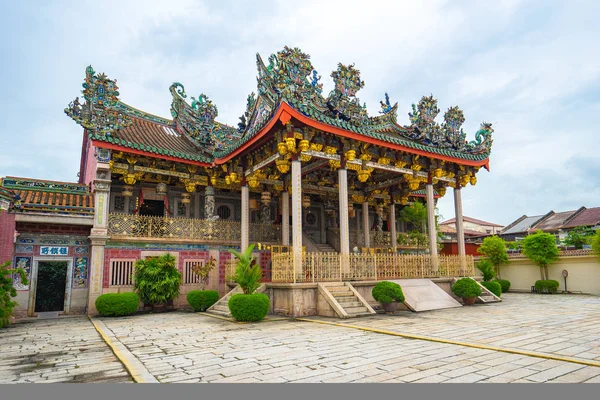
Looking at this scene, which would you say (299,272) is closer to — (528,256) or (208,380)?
(208,380)

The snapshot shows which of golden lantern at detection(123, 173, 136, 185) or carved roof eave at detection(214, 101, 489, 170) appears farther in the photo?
golden lantern at detection(123, 173, 136, 185)

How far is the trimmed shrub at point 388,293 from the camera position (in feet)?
40.8

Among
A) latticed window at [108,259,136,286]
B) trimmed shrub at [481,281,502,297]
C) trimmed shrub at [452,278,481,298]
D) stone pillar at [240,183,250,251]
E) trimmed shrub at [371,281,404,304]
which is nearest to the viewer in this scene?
trimmed shrub at [371,281,404,304]

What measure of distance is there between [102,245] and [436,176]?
13.5 meters

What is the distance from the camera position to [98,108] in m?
15.5

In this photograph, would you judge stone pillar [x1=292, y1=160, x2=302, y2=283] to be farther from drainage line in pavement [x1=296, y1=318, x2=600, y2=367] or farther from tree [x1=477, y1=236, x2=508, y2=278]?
tree [x1=477, y1=236, x2=508, y2=278]

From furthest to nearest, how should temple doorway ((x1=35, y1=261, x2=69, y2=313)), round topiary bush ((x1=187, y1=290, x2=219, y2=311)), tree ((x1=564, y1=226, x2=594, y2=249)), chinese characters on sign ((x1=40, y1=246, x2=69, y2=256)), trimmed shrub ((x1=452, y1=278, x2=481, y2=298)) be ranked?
1. tree ((x1=564, y1=226, x2=594, y2=249))
2. round topiary bush ((x1=187, y1=290, x2=219, y2=311))
3. temple doorway ((x1=35, y1=261, x2=69, y2=313))
4. chinese characters on sign ((x1=40, y1=246, x2=69, y2=256))
5. trimmed shrub ((x1=452, y1=278, x2=481, y2=298))

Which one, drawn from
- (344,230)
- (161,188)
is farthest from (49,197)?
(344,230)

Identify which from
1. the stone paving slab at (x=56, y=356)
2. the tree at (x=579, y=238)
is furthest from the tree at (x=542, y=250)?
the stone paving slab at (x=56, y=356)

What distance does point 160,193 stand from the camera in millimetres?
17531

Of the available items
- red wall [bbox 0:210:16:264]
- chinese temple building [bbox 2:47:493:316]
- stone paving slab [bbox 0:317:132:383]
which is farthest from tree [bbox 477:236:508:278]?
red wall [bbox 0:210:16:264]

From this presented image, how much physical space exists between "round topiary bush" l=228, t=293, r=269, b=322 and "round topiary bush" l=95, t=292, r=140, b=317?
190 inches

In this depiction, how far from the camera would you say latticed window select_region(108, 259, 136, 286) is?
15.4 meters

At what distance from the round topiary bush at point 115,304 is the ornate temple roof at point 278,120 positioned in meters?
5.53
